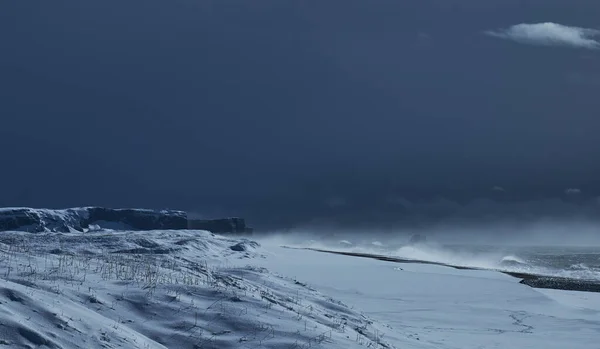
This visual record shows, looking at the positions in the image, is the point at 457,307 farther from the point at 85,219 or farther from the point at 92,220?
Answer: the point at 92,220

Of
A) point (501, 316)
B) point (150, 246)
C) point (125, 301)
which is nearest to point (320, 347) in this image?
point (125, 301)

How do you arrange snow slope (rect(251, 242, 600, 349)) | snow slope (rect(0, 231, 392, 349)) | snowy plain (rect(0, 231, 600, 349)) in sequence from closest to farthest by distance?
snow slope (rect(0, 231, 392, 349)) → snowy plain (rect(0, 231, 600, 349)) → snow slope (rect(251, 242, 600, 349))

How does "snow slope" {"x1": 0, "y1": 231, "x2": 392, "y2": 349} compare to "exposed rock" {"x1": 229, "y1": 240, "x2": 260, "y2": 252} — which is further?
"exposed rock" {"x1": 229, "y1": 240, "x2": 260, "y2": 252}

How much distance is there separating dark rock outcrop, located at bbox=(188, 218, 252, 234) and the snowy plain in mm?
71248

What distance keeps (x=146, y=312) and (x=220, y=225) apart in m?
93.6

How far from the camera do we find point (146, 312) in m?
13.6

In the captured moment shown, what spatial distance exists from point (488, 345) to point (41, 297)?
39.9 feet

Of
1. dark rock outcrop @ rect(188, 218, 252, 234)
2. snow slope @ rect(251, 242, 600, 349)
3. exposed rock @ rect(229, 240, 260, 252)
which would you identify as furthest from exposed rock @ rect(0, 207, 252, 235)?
snow slope @ rect(251, 242, 600, 349)

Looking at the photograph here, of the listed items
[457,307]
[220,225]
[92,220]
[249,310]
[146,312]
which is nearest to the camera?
[146,312]

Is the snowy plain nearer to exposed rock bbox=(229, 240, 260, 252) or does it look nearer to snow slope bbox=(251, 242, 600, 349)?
snow slope bbox=(251, 242, 600, 349)

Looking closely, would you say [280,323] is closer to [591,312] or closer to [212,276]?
[212,276]

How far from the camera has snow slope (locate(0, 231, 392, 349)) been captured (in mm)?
11055

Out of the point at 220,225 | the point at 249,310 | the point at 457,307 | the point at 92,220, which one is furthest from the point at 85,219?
the point at 249,310

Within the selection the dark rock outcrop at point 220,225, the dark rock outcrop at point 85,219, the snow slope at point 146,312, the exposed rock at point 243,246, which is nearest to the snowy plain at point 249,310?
the snow slope at point 146,312
